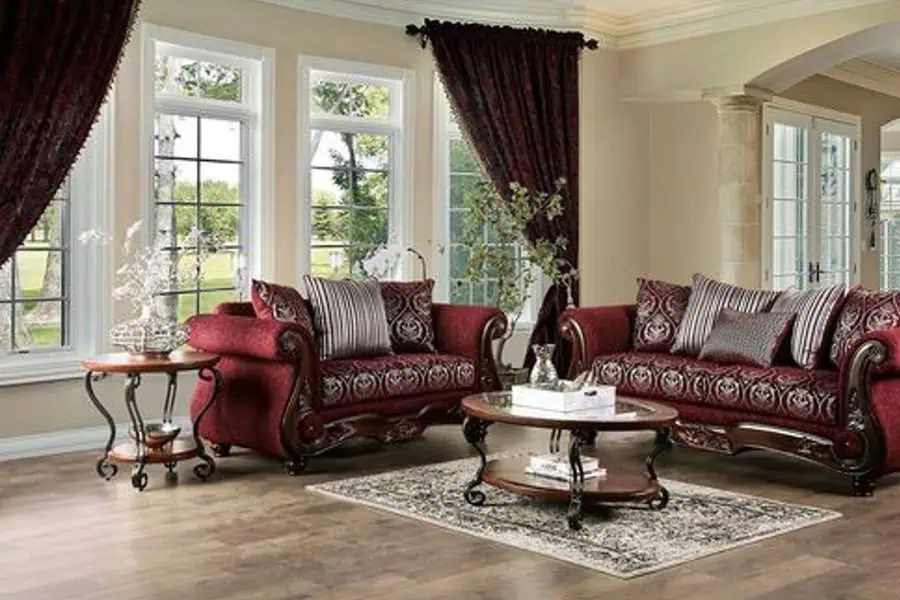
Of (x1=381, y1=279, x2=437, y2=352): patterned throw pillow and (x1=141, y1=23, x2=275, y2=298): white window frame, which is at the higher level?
(x1=141, y1=23, x2=275, y2=298): white window frame

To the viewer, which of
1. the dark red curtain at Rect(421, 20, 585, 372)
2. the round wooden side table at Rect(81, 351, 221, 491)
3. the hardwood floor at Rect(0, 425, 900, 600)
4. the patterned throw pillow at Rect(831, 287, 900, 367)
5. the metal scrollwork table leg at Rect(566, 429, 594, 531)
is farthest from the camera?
the dark red curtain at Rect(421, 20, 585, 372)

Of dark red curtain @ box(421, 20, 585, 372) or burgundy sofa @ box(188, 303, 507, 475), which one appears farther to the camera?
dark red curtain @ box(421, 20, 585, 372)

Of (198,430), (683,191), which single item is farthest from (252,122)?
(683,191)

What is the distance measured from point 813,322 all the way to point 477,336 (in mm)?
1821

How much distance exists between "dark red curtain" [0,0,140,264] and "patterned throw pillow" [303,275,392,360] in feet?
4.79

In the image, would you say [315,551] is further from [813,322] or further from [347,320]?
[813,322]

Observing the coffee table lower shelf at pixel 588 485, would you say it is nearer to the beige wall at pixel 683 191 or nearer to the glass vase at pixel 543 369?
the glass vase at pixel 543 369

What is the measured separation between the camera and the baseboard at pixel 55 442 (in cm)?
583

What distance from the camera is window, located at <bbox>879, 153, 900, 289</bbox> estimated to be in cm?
1224

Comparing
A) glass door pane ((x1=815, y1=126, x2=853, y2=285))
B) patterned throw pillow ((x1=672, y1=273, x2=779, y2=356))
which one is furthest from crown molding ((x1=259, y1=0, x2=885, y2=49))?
→ patterned throw pillow ((x1=672, y1=273, x2=779, y2=356))

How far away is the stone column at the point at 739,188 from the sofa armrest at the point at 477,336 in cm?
269

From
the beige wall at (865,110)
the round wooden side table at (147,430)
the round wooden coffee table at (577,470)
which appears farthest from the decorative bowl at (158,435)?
the beige wall at (865,110)

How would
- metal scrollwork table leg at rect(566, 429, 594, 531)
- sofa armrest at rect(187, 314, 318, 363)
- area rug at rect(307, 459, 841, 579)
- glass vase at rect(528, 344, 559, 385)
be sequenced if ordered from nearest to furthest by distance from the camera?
area rug at rect(307, 459, 841, 579) < metal scrollwork table leg at rect(566, 429, 594, 531) < glass vase at rect(528, 344, 559, 385) < sofa armrest at rect(187, 314, 318, 363)

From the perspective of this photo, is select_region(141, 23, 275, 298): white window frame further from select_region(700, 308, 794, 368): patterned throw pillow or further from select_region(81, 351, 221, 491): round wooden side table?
select_region(700, 308, 794, 368): patterned throw pillow
